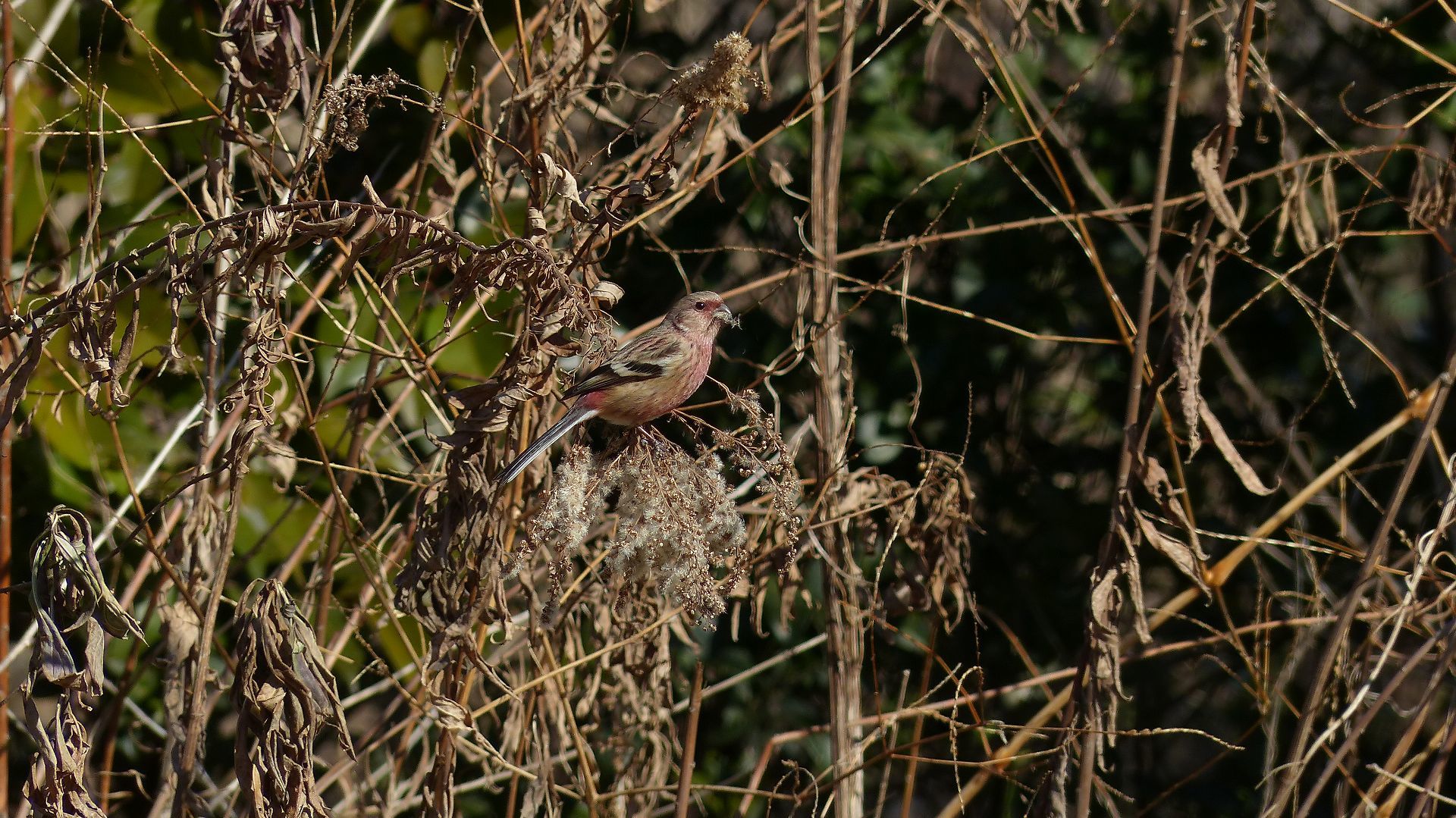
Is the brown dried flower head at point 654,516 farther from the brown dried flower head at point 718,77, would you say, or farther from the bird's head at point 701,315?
the brown dried flower head at point 718,77

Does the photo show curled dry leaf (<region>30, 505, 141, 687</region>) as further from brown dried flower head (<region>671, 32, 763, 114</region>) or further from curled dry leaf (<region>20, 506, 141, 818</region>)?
brown dried flower head (<region>671, 32, 763, 114</region>)

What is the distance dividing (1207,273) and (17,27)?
7.82 ft

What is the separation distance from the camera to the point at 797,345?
1988 mm

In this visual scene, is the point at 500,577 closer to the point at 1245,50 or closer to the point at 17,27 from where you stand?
the point at 1245,50

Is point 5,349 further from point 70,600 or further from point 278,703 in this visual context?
point 278,703

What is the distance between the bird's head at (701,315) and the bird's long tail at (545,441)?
0.24m

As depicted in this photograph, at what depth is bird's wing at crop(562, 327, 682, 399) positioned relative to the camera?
67.6 inches

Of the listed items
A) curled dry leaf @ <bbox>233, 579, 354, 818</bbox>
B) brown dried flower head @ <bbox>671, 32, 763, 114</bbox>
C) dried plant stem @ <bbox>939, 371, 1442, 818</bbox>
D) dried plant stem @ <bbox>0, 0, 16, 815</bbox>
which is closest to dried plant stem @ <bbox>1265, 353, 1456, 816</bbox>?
dried plant stem @ <bbox>939, 371, 1442, 818</bbox>

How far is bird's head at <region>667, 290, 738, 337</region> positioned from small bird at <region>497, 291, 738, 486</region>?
0.04 m

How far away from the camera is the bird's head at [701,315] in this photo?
1.94m

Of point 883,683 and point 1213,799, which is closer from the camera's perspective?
point 883,683

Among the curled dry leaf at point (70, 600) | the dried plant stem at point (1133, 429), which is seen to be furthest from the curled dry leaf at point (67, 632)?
the dried plant stem at point (1133, 429)

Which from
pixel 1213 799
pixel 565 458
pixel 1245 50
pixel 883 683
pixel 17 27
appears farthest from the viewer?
pixel 1213 799

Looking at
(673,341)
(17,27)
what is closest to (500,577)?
(673,341)
